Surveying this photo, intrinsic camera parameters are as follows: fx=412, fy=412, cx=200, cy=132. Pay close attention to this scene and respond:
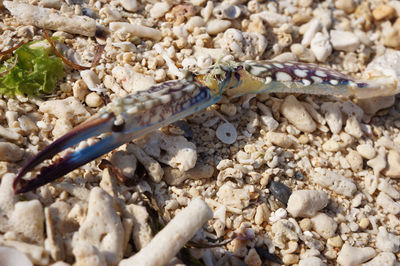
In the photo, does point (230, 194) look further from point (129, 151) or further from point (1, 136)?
point (1, 136)

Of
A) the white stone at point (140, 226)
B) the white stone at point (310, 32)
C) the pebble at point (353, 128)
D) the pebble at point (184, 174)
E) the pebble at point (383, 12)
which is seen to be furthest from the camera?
the pebble at point (383, 12)

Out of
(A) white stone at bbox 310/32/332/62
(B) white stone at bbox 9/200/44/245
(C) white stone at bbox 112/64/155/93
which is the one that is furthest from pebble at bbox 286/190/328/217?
(B) white stone at bbox 9/200/44/245

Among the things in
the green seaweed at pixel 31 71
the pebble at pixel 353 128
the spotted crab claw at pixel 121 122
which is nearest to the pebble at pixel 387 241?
the pebble at pixel 353 128

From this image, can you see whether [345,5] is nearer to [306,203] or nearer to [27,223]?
[306,203]

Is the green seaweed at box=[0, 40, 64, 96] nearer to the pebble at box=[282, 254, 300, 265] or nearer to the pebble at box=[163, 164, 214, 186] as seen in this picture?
the pebble at box=[163, 164, 214, 186]

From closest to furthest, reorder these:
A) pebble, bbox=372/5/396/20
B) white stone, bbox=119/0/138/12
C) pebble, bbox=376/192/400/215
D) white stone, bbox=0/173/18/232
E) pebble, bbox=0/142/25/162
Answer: white stone, bbox=0/173/18/232 → pebble, bbox=0/142/25/162 → pebble, bbox=376/192/400/215 → white stone, bbox=119/0/138/12 → pebble, bbox=372/5/396/20

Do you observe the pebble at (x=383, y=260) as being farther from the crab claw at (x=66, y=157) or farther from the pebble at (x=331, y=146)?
the crab claw at (x=66, y=157)

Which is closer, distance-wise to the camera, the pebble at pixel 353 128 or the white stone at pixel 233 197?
the white stone at pixel 233 197
